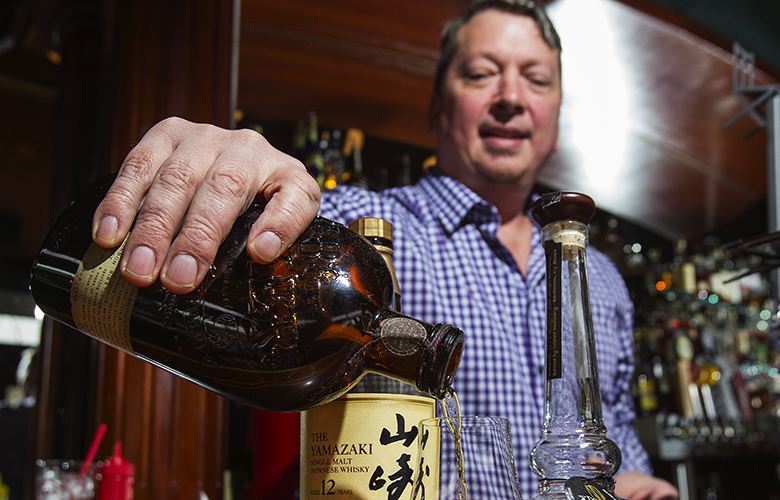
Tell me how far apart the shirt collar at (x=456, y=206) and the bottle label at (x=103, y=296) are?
2.68 feet

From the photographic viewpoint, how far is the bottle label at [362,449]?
0.49 m

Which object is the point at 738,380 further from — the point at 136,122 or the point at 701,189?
the point at 136,122

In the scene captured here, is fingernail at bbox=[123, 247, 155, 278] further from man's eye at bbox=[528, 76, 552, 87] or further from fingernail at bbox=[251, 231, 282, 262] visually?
man's eye at bbox=[528, 76, 552, 87]

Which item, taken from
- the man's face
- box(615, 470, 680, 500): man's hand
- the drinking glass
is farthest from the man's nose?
the drinking glass

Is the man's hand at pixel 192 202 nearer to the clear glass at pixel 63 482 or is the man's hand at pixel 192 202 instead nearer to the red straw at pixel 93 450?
the red straw at pixel 93 450

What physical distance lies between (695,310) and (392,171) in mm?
1772

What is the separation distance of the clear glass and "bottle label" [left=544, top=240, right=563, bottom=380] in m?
0.81

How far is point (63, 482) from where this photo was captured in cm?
102

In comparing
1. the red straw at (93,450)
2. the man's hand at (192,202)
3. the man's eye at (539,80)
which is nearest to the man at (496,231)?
the man's eye at (539,80)

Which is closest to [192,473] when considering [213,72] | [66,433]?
[66,433]

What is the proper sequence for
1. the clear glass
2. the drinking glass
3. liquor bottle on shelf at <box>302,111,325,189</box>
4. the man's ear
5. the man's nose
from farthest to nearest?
liquor bottle on shelf at <box>302,111,325,189</box>, the man's ear, the man's nose, the clear glass, the drinking glass

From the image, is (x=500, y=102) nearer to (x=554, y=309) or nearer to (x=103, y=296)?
(x=554, y=309)

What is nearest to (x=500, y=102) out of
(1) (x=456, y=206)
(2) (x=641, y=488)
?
(1) (x=456, y=206)

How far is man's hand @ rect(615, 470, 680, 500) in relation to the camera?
0.90 meters
